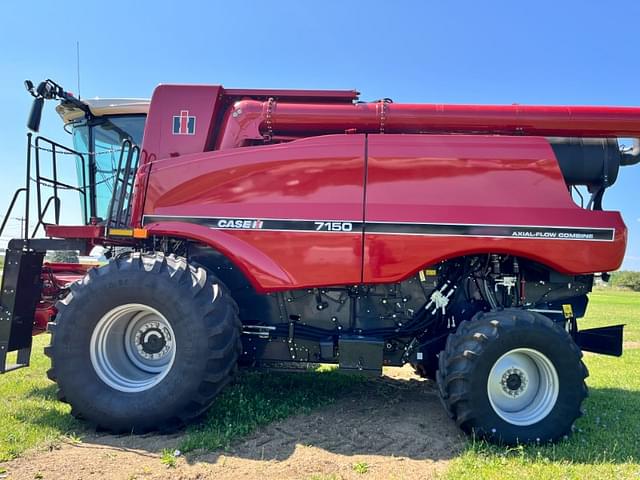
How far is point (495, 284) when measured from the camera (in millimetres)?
4867

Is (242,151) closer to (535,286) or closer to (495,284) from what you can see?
(495,284)

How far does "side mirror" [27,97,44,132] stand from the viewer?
15.5 ft

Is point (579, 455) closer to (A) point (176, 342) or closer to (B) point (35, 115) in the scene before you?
(A) point (176, 342)

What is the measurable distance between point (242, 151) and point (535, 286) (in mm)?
3183

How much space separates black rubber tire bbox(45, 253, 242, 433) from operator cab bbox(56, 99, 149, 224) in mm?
1541

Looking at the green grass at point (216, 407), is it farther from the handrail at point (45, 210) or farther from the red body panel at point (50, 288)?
the handrail at point (45, 210)

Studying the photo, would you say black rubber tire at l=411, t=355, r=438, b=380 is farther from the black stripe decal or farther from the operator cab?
the operator cab

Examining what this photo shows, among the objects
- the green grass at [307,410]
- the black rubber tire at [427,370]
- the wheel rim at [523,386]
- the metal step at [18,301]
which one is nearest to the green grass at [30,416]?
the green grass at [307,410]

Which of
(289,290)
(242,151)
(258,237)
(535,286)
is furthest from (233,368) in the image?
(535,286)

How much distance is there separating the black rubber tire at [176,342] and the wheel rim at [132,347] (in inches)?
3.2

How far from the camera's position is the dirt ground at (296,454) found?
3.51 m

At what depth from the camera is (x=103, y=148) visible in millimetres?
5711

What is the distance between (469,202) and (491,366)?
147 cm

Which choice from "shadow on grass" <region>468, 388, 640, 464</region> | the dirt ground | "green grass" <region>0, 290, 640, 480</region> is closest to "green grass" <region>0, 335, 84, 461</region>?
"green grass" <region>0, 290, 640, 480</region>
